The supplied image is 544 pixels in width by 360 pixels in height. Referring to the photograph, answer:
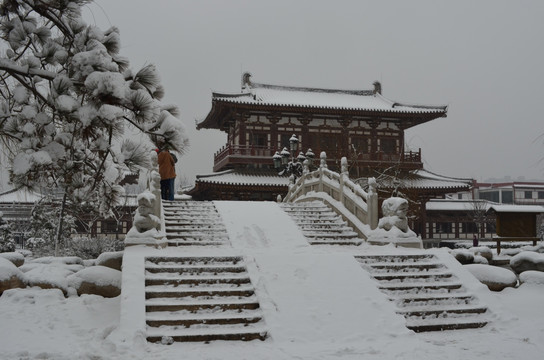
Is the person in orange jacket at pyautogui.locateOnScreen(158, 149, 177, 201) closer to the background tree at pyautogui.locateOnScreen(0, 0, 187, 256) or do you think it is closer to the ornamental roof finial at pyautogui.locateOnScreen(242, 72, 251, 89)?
the background tree at pyautogui.locateOnScreen(0, 0, 187, 256)

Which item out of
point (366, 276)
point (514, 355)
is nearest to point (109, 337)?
point (366, 276)

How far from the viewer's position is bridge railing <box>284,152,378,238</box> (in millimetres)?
11367

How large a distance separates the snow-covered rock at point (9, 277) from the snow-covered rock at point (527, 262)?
30.4ft

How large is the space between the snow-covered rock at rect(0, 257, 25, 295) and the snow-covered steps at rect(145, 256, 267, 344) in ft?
6.57

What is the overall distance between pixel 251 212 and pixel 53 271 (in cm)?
548

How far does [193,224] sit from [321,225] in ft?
10.3

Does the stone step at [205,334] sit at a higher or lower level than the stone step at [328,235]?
lower

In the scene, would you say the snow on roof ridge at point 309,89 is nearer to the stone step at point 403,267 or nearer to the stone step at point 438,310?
the stone step at point 403,267

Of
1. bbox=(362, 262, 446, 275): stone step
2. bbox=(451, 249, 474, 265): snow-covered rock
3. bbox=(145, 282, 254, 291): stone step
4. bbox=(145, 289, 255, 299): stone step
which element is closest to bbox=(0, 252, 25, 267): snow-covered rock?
bbox=(145, 282, 254, 291): stone step

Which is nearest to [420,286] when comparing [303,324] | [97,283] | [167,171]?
[303,324]

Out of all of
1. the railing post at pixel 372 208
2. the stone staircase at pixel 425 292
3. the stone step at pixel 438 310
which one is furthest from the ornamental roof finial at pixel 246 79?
the stone step at pixel 438 310

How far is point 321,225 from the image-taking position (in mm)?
12422

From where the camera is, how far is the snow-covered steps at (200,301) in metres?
6.46

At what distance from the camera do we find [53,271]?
27.2 ft
